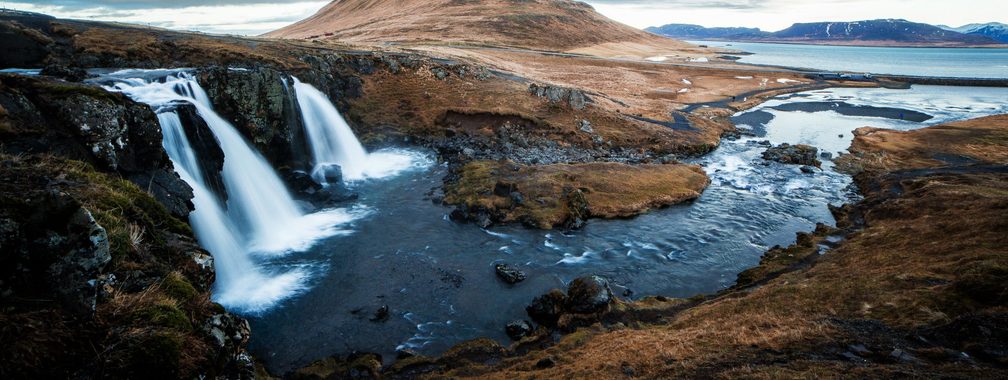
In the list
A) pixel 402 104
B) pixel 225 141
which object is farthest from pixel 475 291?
pixel 402 104

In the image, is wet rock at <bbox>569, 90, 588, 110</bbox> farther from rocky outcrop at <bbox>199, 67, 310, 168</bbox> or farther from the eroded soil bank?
the eroded soil bank

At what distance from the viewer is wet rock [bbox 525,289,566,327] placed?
1983 cm

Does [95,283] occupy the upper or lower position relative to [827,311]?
upper

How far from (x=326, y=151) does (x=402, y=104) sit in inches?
560

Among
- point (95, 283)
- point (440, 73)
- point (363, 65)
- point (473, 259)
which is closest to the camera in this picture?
point (95, 283)

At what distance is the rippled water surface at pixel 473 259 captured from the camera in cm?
1927

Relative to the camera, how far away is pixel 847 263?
23.0 meters

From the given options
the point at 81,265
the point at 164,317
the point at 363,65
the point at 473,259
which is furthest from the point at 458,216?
the point at 363,65

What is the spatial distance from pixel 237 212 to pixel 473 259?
1454cm

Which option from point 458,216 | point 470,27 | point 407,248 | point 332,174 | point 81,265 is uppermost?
point 470,27

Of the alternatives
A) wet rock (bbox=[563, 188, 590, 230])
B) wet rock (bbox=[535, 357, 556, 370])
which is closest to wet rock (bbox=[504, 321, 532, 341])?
wet rock (bbox=[535, 357, 556, 370])

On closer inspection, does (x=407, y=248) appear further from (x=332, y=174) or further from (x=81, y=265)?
(x=81, y=265)

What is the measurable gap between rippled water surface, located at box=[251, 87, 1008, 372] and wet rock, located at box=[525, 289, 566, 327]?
0.66 m

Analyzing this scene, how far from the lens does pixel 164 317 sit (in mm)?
9352
